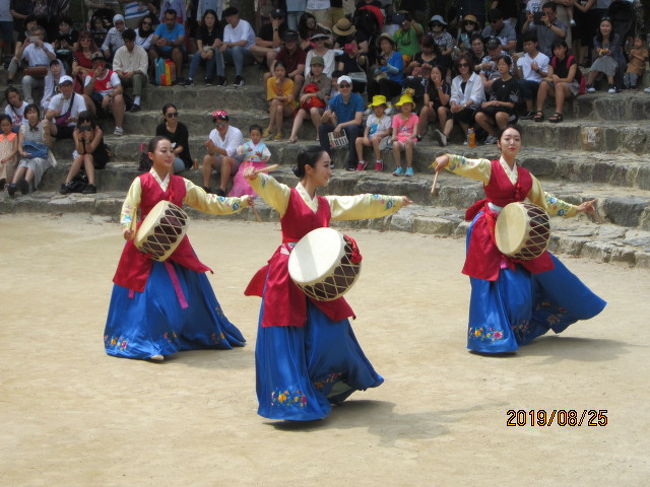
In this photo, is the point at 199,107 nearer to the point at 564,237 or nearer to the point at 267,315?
the point at 564,237

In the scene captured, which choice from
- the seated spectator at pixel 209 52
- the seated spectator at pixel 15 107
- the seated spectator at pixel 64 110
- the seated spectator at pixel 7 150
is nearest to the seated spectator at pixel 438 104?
the seated spectator at pixel 209 52

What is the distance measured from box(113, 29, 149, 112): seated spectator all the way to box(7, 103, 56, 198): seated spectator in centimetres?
166

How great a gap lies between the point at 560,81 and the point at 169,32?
6318mm

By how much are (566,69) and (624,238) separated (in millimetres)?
3989

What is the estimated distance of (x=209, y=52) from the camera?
15.9 metres

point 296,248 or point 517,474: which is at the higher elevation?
point 296,248

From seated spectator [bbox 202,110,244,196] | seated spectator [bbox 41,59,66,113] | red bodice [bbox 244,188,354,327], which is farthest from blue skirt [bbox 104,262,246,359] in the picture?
seated spectator [bbox 41,59,66,113]

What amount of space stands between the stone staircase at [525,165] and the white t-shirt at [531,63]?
1.71 feet

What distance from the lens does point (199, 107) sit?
1588 cm

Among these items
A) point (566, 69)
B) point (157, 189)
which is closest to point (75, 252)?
point (157, 189)

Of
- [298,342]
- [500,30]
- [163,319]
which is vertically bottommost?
[163,319]

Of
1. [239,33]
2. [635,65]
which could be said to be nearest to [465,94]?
[635,65]

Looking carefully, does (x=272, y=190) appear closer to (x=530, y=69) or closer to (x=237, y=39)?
(x=530, y=69)

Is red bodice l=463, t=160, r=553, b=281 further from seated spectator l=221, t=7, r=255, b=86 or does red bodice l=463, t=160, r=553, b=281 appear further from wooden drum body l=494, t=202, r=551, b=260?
seated spectator l=221, t=7, r=255, b=86
